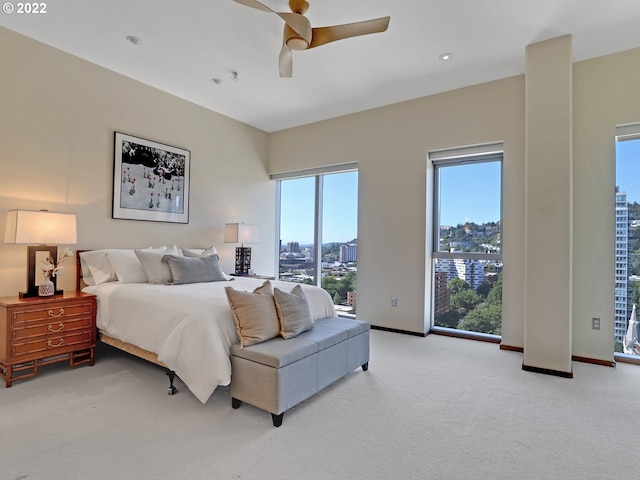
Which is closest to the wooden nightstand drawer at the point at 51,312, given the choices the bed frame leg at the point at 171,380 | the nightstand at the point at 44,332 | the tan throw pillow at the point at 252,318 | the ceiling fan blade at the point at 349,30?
the nightstand at the point at 44,332

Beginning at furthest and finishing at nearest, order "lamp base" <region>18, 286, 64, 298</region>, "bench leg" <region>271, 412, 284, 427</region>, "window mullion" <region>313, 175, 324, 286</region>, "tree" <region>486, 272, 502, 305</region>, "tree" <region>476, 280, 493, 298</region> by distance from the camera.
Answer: "window mullion" <region>313, 175, 324, 286</region>, "tree" <region>476, 280, 493, 298</region>, "tree" <region>486, 272, 502, 305</region>, "lamp base" <region>18, 286, 64, 298</region>, "bench leg" <region>271, 412, 284, 427</region>

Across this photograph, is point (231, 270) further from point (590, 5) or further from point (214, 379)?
point (590, 5)

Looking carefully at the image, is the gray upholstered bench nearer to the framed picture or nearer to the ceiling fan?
the ceiling fan

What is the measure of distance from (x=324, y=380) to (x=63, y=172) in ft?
10.6

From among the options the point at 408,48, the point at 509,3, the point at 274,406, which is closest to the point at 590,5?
the point at 509,3

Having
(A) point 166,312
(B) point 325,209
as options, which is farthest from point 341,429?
(B) point 325,209

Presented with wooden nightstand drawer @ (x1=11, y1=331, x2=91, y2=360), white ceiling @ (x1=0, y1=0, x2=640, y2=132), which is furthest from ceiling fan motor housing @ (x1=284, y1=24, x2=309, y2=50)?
wooden nightstand drawer @ (x1=11, y1=331, x2=91, y2=360)

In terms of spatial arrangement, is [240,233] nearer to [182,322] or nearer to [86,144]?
[86,144]

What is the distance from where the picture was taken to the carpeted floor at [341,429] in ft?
5.83

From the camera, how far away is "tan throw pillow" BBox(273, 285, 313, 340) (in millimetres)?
2551

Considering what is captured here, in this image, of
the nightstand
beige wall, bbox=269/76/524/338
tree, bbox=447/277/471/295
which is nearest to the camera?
the nightstand

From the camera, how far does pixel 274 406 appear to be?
214 cm

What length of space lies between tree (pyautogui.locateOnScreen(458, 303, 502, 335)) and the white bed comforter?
197 centimetres

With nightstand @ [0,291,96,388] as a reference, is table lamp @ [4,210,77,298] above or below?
above
